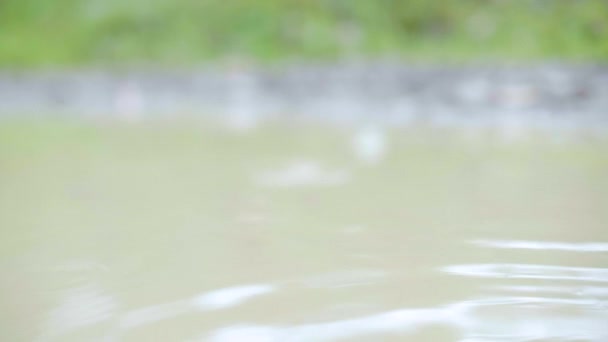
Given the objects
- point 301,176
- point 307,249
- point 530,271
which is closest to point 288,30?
point 301,176

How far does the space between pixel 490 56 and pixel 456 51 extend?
0.39 metres

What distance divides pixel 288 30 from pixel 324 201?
14.1 feet

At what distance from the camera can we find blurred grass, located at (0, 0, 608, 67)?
15.0 feet

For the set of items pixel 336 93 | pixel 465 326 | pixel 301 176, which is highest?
pixel 336 93

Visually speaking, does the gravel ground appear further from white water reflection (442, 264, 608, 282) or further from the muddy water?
white water reflection (442, 264, 608, 282)

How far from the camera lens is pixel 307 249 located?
99 cm

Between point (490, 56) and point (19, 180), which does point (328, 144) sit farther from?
point (490, 56)

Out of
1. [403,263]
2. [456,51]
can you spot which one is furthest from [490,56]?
[403,263]

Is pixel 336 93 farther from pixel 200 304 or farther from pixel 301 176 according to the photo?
pixel 200 304

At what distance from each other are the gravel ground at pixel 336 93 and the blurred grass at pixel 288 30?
608mm

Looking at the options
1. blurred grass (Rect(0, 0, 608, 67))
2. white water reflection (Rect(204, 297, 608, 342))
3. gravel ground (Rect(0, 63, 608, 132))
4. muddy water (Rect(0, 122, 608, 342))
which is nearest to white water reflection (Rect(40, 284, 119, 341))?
muddy water (Rect(0, 122, 608, 342))

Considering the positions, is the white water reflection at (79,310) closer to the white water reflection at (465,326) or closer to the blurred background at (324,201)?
the blurred background at (324,201)

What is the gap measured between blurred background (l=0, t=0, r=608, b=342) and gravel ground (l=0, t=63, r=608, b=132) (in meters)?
0.01

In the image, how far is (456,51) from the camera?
469 cm
